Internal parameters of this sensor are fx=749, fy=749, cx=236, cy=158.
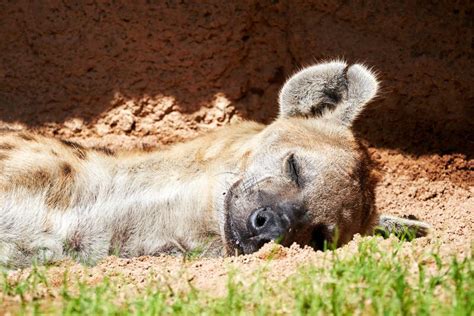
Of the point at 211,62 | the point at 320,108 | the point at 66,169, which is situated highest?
the point at 211,62

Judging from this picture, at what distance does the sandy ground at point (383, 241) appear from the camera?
11.2 feet

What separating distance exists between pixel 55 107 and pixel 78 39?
2.02 ft

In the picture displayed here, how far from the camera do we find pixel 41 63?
6.34 meters

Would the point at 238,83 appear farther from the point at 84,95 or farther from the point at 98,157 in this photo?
the point at 98,157

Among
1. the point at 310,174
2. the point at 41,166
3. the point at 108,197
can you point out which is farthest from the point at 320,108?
the point at 41,166

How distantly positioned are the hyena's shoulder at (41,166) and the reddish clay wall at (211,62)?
6.55 ft

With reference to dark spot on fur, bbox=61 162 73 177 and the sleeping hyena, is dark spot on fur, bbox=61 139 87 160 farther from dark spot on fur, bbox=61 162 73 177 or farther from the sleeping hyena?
dark spot on fur, bbox=61 162 73 177

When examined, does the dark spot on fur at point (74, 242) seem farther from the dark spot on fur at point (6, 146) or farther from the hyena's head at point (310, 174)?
the hyena's head at point (310, 174)

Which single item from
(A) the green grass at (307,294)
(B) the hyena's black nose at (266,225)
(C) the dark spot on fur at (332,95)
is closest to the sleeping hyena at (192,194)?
(B) the hyena's black nose at (266,225)

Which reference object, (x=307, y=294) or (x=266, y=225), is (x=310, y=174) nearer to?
(x=266, y=225)

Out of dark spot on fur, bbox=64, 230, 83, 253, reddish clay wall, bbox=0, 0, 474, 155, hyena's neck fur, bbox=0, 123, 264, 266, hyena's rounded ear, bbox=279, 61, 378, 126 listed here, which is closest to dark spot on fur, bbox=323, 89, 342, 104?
hyena's rounded ear, bbox=279, 61, 378, 126

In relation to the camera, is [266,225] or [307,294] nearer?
[307,294]

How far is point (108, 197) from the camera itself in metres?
4.24

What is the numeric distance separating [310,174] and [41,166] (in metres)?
1.49
